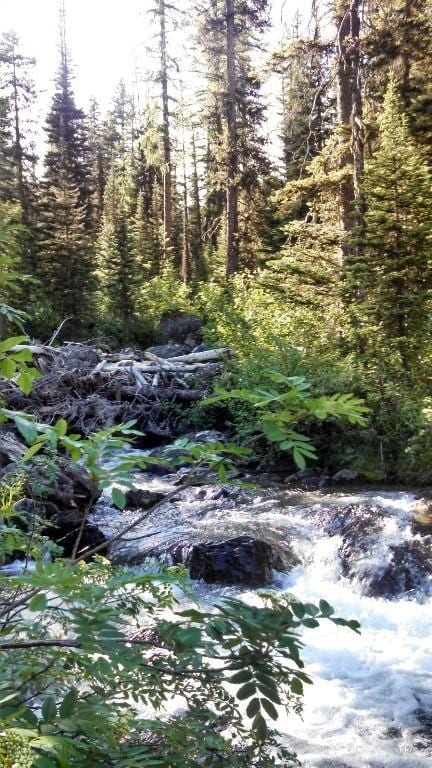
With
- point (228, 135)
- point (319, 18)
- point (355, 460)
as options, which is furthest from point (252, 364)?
point (228, 135)

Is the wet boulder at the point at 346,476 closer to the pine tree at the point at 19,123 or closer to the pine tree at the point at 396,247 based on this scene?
the pine tree at the point at 396,247

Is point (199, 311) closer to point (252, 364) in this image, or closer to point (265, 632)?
point (252, 364)

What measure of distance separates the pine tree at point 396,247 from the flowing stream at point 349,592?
128 inches

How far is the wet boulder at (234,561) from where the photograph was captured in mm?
6891

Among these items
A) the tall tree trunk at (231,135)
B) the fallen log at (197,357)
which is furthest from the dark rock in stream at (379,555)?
the tall tree trunk at (231,135)

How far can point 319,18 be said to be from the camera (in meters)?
12.4

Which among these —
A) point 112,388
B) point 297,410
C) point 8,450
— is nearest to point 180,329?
point 112,388

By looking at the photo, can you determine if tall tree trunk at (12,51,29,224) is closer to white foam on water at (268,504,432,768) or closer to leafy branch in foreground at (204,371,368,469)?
white foam on water at (268,504,432,768)

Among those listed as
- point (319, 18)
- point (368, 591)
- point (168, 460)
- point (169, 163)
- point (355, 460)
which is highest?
point (169, 163)

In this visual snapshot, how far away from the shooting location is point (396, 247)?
35.6 ft

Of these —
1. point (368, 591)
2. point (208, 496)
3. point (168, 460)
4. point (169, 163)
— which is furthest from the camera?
point (169, 163)

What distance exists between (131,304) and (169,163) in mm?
9319

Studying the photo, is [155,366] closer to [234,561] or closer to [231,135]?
[234,561]

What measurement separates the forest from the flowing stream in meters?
0.06
